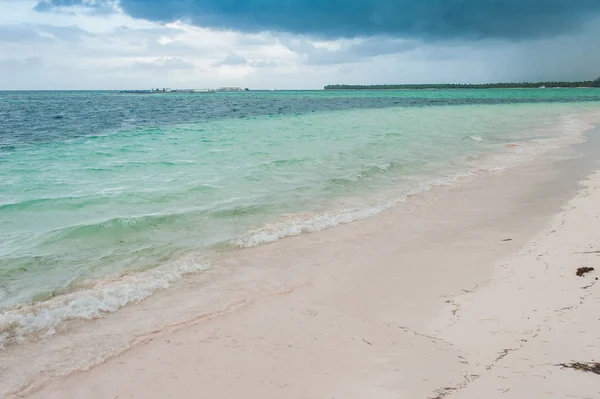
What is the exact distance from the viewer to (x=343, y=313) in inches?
213

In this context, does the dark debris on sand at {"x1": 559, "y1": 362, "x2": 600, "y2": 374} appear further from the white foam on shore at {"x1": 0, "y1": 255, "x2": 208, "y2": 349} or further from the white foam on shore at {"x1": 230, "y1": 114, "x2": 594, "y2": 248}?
the white foam on shore at {"x1": 230, "y1": 114, "x2": 594, "y2": 248}

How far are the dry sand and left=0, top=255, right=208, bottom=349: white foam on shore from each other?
0.35 m

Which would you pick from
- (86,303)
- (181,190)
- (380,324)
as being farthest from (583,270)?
(181,190)

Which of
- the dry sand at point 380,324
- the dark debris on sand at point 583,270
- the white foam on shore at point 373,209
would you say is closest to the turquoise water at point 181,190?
the white foam on shore at point 373,209

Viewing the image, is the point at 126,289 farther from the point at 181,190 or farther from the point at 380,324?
the point at 181,190

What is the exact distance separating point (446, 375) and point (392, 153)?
1562 centimetres

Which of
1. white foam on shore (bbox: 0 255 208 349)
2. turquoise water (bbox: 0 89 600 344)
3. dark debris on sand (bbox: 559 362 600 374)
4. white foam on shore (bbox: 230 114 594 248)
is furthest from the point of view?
white foam on shore (bbox: 230 114 594 248)

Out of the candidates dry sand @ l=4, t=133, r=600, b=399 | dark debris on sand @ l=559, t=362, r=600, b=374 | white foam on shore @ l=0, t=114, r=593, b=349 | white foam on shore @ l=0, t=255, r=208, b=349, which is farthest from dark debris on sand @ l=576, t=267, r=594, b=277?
white foam on shore @ l=0, t=255, r=208, b=349

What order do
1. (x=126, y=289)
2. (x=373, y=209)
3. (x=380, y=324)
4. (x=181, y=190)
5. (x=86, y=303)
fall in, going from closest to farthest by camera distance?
(x=380, y=324), (x=86, y=303), (x=126, y=289), (x=373, y=209), (x=181, y=190)

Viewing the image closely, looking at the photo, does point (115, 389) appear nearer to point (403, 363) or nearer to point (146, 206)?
point (403, 363)

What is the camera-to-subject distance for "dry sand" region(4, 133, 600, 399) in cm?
391

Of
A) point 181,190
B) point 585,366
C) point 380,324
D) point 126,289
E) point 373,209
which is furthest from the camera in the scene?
point 181,190

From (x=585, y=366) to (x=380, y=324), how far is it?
2.04 metres

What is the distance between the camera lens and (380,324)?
199 inches
